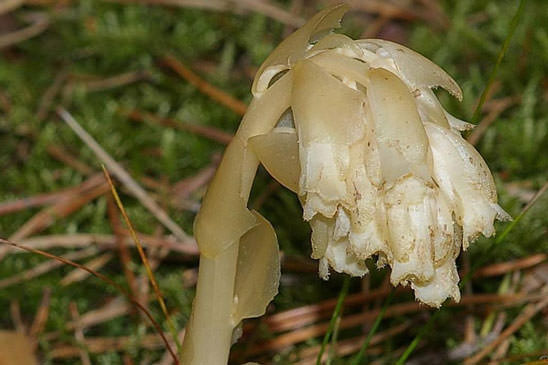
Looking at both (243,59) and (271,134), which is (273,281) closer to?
(271,134)

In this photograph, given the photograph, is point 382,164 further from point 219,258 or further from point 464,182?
point 219,258

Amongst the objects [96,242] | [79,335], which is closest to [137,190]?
[96,242]

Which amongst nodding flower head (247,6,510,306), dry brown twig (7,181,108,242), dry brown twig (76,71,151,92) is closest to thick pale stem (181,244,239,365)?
nodding flower head (247,6,510,306)

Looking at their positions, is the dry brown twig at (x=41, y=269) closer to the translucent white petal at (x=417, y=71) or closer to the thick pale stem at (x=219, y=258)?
the thick pale stem at (x=219, y=258)

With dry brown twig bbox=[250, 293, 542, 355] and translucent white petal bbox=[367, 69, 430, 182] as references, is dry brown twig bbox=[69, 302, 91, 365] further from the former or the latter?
translucent white petal bbox=[367, 69, 430, 182]

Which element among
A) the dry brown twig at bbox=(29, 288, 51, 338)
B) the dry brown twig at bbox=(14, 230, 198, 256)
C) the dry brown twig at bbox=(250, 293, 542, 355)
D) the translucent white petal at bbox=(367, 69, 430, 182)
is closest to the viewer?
the translucent white petal at bbox=(367, 69, 430, 182)

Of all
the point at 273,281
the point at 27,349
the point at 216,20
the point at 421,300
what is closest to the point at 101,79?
the point at 216,20
